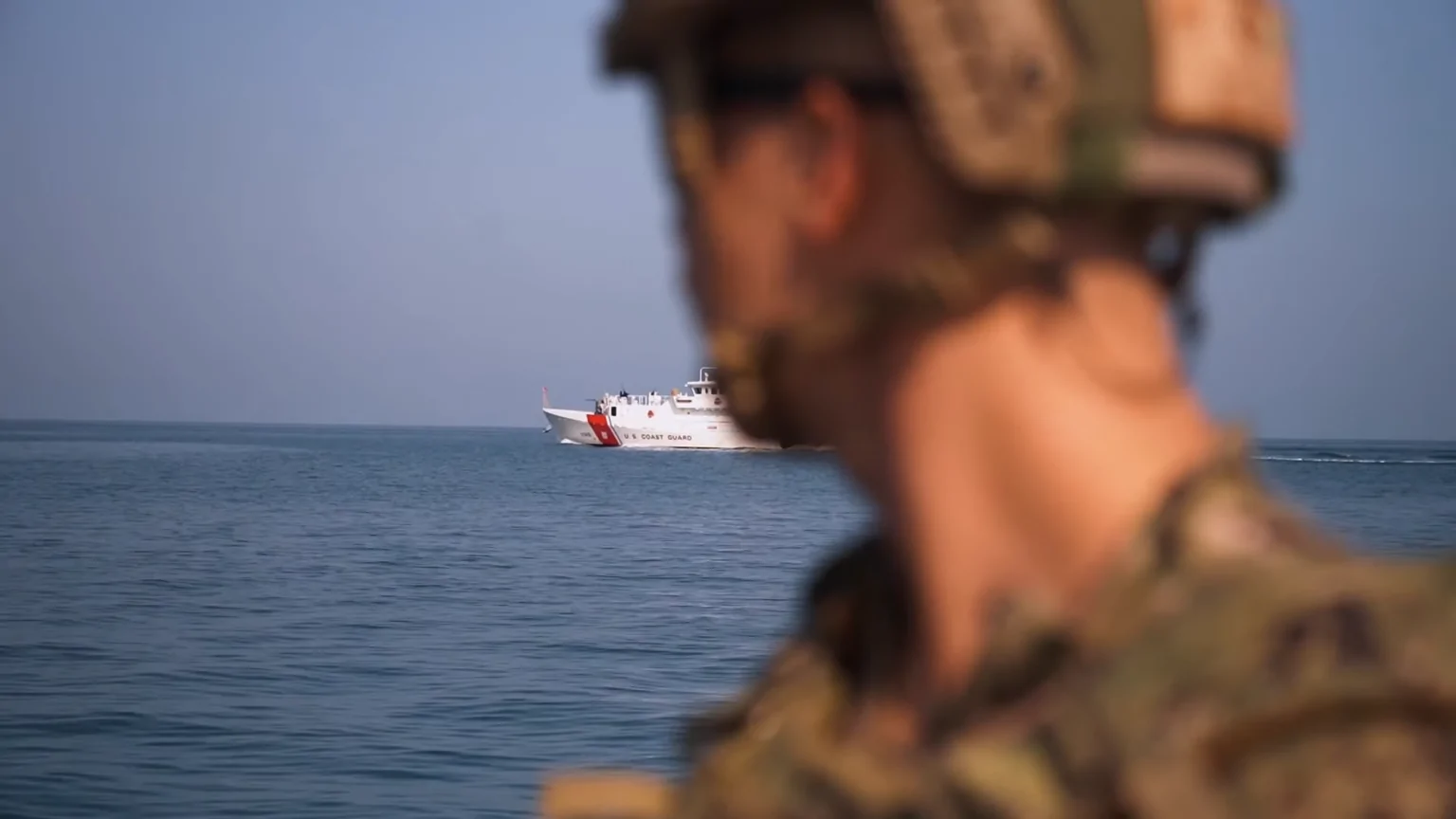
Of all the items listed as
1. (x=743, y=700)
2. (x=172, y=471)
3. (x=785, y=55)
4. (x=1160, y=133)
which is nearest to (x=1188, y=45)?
(x=1160, y=133)

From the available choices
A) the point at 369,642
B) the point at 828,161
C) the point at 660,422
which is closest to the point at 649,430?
the point at 660,422

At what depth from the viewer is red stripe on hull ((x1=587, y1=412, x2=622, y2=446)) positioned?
3322 inches

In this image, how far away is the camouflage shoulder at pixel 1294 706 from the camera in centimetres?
106

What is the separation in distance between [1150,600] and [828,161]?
1.48 feet

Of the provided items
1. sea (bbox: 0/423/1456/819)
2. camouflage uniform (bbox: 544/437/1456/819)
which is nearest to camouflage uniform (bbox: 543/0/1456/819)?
camouflage uniform (bbox: 544/437/1456/819)

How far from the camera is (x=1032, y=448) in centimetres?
123

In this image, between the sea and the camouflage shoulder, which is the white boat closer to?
the sea

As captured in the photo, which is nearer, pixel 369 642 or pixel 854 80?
pixel 854 80

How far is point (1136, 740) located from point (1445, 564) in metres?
0.27

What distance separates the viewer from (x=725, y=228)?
1.44m

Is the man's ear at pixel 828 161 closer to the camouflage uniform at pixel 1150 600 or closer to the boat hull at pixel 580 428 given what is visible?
the camouflage uniform at pixel 1150 600

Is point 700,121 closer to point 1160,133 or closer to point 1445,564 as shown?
point 1160,133

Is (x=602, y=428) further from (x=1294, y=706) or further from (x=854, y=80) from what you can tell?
(x=1294, y=706)

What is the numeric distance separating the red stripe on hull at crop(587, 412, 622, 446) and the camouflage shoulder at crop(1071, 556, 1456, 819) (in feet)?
272
